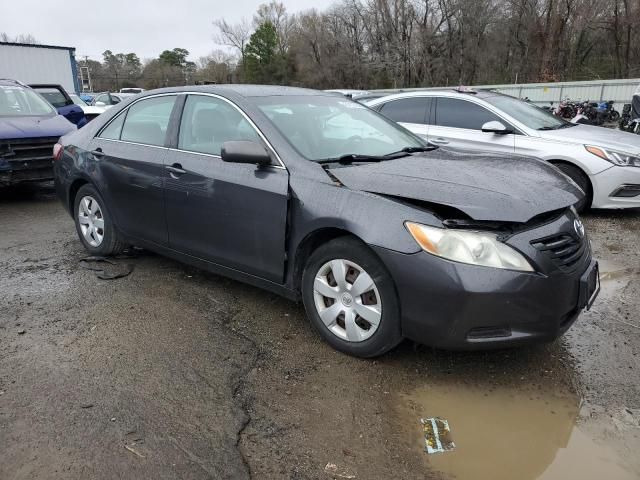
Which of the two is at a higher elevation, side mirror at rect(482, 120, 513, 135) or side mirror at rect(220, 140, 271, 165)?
side mirror at rect(220, 140, 271, 165)

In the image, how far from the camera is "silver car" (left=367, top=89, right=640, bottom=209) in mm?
6172

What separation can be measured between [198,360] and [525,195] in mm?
2126

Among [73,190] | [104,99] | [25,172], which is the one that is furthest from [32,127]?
[104,99]

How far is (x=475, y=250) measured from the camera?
8.65ft

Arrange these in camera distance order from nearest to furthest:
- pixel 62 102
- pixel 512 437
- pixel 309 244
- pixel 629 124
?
1. pixel 512 437
2. pixel 309 244
3. pixel 62 102
4. pixel 629 124

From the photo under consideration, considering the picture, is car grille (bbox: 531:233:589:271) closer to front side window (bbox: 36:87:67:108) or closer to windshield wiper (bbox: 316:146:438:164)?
windshield wiper (bbox: 316:146:438:164)

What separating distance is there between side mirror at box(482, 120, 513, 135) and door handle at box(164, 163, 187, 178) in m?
4.18

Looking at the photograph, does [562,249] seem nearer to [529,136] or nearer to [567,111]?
[529,136]

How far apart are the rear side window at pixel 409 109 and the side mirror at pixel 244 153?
4601 mm

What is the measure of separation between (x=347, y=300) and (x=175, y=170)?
175cm

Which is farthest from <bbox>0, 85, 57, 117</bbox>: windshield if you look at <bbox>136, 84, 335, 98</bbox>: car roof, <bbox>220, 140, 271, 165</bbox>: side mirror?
<bbox>220, 140, 271, 165</bbox>: side mirror

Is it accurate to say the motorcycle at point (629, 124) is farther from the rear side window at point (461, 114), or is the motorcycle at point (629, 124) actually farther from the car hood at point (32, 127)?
the car hood at point (32, 127)

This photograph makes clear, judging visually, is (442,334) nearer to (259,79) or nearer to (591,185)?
(591,185)

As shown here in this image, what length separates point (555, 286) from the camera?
8.80ft
